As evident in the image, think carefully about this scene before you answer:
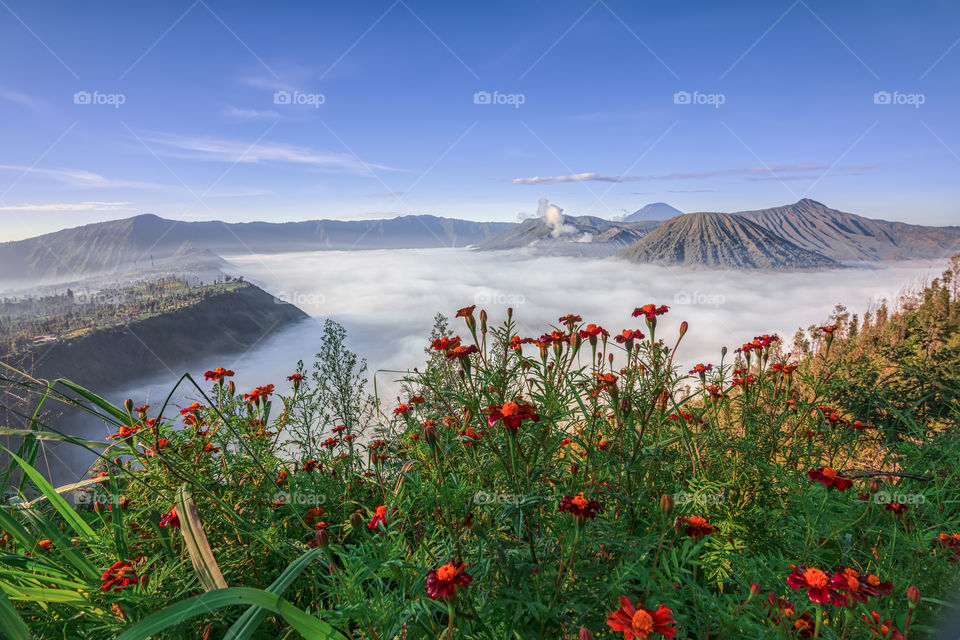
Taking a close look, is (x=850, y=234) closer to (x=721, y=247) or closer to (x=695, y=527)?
(x=721, y=247)

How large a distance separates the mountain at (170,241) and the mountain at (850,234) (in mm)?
117949

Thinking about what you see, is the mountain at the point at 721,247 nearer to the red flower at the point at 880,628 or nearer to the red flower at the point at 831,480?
the red flower at the point at 831,480

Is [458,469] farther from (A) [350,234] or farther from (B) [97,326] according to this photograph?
(A) [350,234]

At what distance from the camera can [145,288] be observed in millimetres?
49438

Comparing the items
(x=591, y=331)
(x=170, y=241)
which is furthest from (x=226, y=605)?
(x=170, y=241)

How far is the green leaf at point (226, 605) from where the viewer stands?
887 mm

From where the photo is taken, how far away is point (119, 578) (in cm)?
134

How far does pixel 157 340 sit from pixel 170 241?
→ 299 feet

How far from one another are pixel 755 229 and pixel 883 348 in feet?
458

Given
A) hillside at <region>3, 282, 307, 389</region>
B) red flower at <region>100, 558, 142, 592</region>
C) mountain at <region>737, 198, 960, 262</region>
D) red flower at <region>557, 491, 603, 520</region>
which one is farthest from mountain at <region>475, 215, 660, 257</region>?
red flower at <region>100, 558, 142, 592</region>

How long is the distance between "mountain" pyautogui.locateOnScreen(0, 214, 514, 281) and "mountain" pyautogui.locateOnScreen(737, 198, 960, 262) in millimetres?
117949

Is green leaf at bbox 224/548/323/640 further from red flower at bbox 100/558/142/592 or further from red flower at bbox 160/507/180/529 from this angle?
red flower at bbox 160/507/180/529

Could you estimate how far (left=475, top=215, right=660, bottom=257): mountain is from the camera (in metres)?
150

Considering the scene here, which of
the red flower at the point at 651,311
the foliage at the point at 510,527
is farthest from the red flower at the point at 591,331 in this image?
the red flower at the point at 651,311
